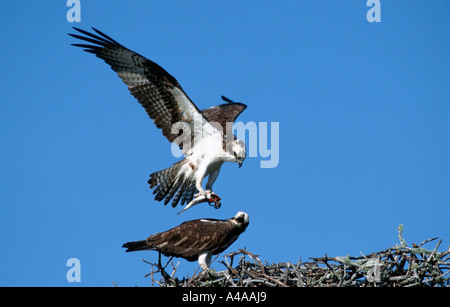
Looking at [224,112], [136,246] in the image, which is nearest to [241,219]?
[136,246]

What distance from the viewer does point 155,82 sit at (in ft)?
31.6

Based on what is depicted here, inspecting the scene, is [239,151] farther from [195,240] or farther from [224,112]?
[224,112]

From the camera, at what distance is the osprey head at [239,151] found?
9.70m

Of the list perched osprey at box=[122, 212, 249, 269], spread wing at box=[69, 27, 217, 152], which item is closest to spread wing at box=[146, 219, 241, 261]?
perched osprey at box=[122, 212, 249, 269]

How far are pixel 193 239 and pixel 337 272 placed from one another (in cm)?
224

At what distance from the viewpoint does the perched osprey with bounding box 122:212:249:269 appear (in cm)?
857

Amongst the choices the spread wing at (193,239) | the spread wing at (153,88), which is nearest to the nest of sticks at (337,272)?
the spread wing at (193,239)

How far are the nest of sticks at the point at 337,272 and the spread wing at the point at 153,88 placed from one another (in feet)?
9.67

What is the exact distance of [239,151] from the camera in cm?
970
